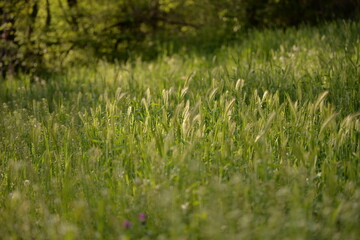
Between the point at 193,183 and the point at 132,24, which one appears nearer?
the point at 193,183

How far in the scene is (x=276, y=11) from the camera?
792 cm

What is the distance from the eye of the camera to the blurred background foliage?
24.1ft

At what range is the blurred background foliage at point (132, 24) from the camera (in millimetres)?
7336

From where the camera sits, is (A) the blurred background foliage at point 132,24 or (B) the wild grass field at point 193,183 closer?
(B) the wild grass field at point 193,183

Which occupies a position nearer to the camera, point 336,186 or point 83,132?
point 336,186

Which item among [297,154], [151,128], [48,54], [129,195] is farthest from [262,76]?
[48,54]

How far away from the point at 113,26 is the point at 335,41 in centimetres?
462

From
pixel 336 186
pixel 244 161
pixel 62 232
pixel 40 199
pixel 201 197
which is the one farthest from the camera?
pixel 244 161

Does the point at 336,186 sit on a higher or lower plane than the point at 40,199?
higher

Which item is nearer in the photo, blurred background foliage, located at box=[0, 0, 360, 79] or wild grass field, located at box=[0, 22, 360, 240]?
wild grass field, located at box=[0, 22, 360, 240]

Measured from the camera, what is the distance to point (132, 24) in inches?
336

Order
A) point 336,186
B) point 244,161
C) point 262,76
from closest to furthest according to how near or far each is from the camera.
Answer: point 336,186 < point 244,161 < point 262,76

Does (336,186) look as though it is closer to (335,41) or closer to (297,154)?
(297,154)

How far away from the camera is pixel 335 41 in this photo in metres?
4.98
